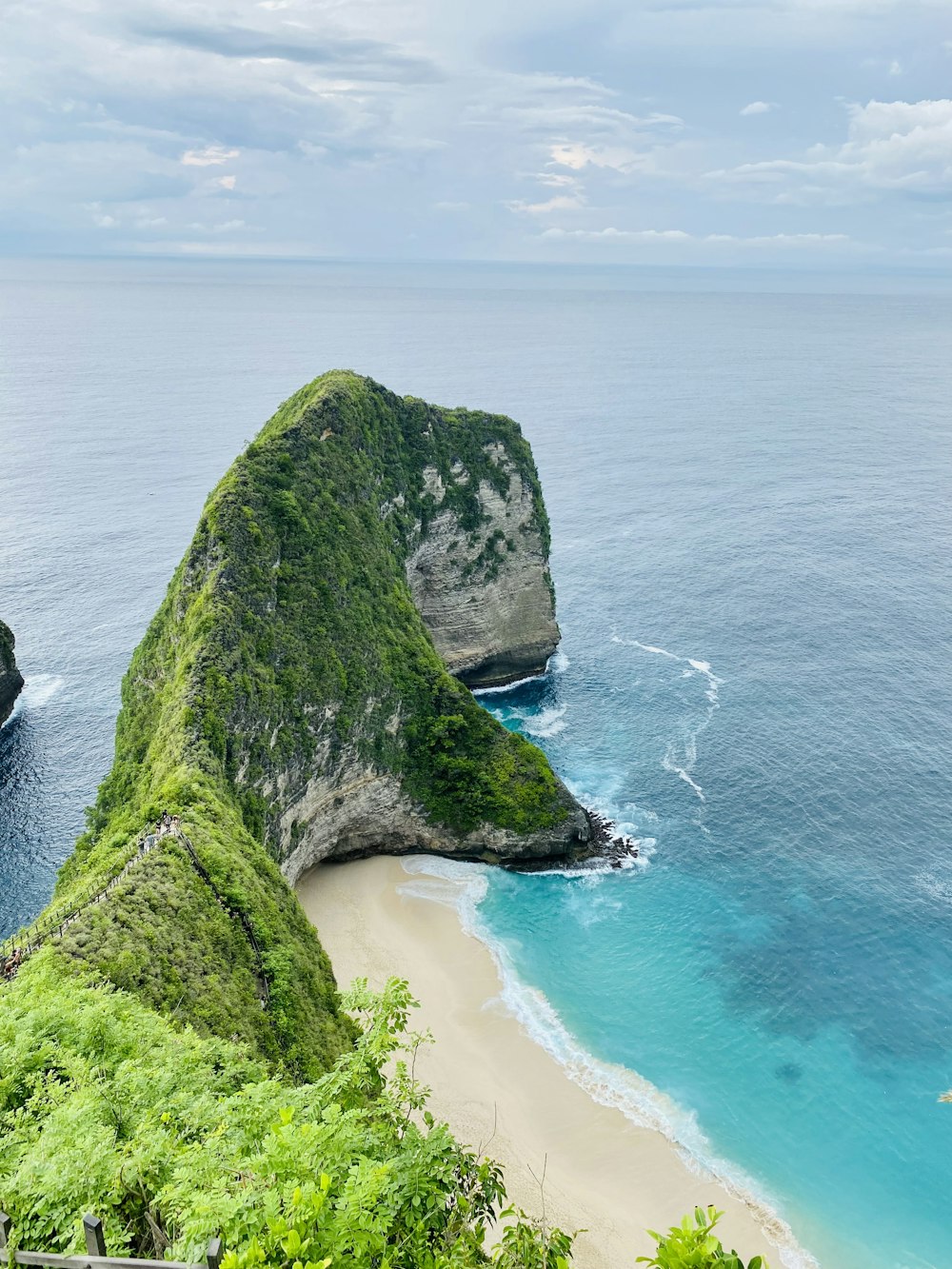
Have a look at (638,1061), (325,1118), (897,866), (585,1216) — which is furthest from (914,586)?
(325,1118)

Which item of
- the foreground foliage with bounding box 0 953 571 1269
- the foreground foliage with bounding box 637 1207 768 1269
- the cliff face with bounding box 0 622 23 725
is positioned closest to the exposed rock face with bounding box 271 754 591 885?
the cliff face with bounding box 0 622 23 725

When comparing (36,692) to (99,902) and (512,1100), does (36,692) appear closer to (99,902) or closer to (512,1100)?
(99,902)

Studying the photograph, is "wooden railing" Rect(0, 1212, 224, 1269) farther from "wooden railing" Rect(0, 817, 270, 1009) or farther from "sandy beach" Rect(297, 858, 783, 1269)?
"sandy beach" Rect(297, 858, 783, 1269)

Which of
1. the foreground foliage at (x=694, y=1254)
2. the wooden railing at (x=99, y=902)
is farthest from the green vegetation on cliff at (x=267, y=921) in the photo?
the wooden railing at (x=99, y=902)

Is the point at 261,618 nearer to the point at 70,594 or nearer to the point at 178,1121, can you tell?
the point at 178,1121

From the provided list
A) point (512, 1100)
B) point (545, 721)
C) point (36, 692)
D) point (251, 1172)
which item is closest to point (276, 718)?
point (512, 1100)

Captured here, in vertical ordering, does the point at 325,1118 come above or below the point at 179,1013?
above
